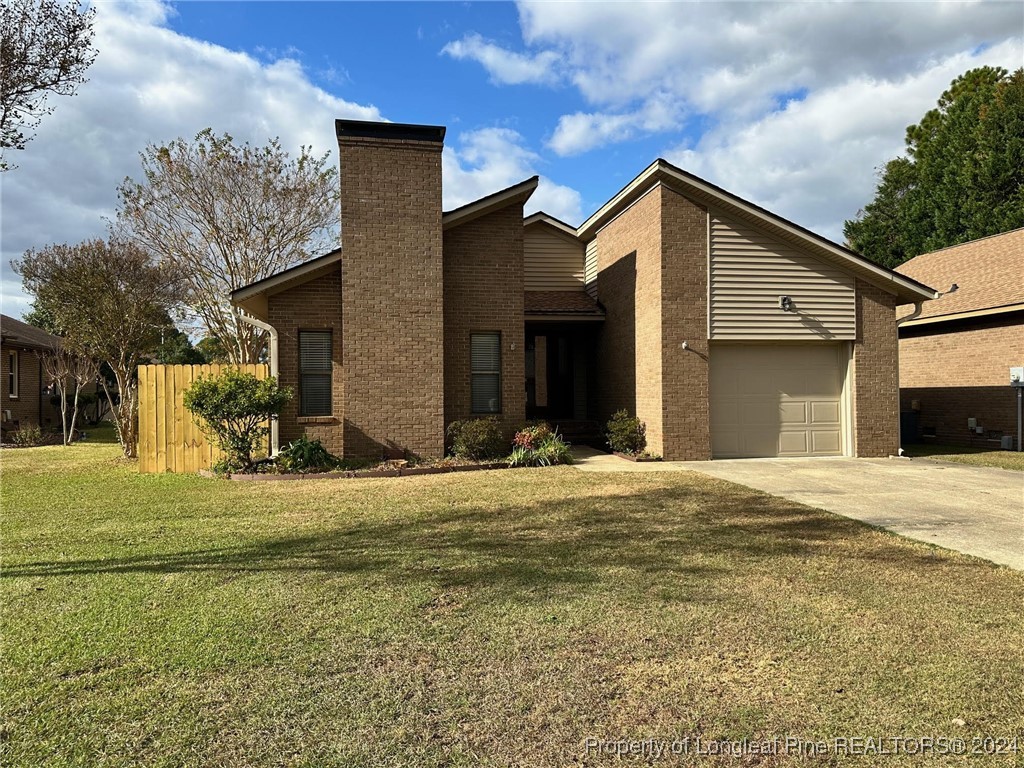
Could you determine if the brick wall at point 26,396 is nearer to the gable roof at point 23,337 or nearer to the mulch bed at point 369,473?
the gable roof at point 23,337

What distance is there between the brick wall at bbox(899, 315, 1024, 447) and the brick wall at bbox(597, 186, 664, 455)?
10137 mm

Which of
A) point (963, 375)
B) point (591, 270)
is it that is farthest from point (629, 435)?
point (963, 375)

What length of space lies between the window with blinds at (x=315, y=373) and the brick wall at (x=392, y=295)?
2.13ft

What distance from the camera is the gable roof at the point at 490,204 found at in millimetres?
13477

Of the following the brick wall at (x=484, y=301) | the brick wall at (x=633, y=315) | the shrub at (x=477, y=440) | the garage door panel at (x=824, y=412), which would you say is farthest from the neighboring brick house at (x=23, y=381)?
the garage door panel at (x=824, y=412)

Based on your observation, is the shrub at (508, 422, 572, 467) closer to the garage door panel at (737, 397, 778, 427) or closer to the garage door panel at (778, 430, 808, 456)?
the garage door panel at (737, 397, 778, 427)

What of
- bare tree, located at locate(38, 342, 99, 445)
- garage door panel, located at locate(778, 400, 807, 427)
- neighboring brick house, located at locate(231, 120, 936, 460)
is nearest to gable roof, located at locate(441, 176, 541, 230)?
neighboring brick house, located at locate(231, 120, 936, 460)

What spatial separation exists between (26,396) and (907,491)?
87.5ft

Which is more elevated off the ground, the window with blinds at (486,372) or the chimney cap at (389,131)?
the chimney cap at (389,131)

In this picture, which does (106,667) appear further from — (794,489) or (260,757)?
(794,489)

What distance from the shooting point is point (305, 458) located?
11.7m

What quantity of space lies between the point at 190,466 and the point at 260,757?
1105cm

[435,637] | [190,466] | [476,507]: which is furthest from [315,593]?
[190,466]

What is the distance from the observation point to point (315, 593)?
4.89m
